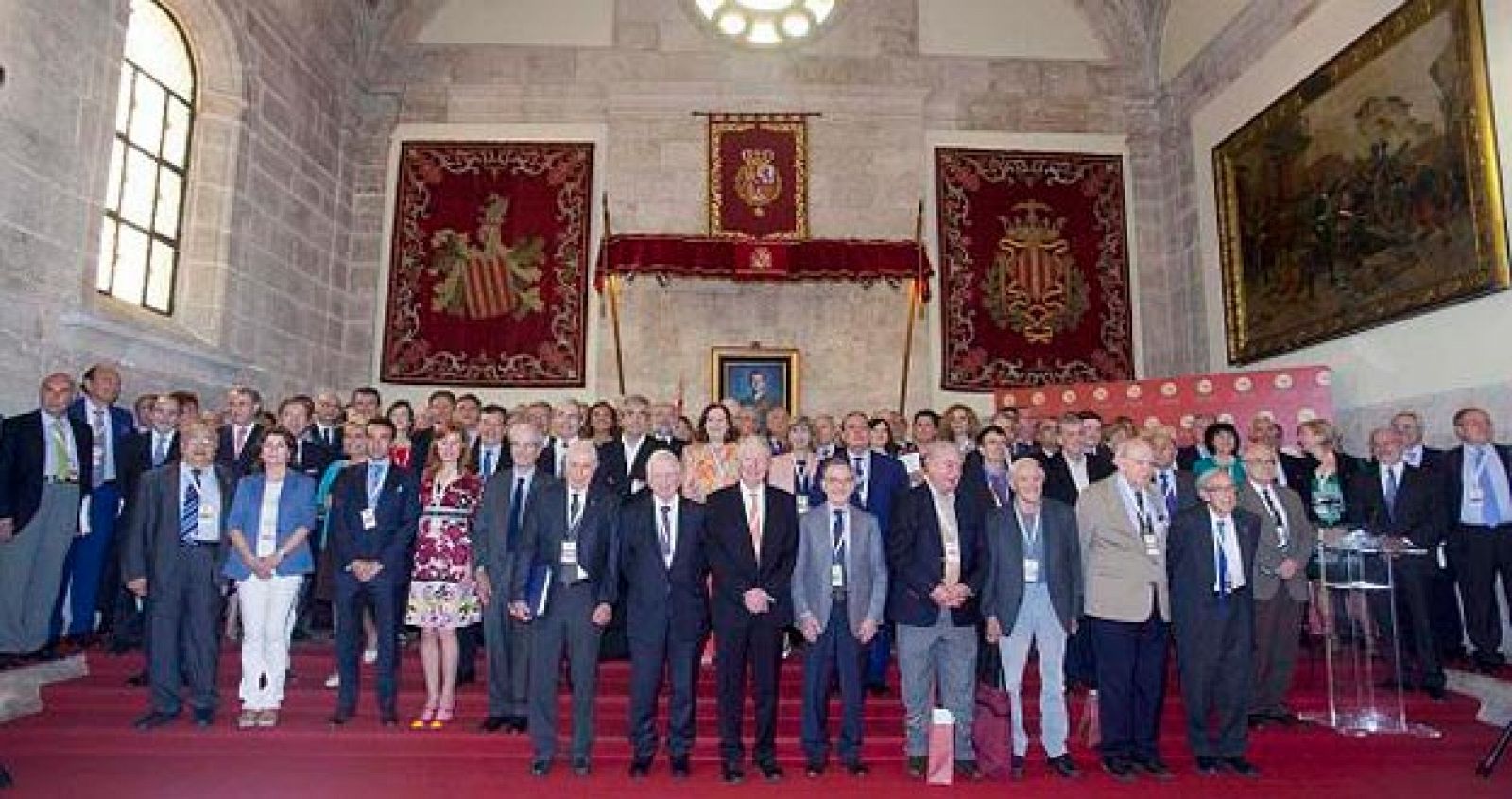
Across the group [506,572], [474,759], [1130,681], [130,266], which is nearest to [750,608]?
[506,572]

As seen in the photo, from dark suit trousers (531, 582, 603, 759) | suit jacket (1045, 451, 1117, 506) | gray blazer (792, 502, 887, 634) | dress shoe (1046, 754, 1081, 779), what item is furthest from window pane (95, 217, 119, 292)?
dress shoe (1046, 754, 1081, 779)

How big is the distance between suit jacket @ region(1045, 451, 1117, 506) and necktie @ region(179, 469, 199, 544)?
179 inches

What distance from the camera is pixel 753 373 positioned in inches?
398

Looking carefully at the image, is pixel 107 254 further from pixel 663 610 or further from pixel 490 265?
pixel 663 610

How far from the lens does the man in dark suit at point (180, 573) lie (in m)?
4.64

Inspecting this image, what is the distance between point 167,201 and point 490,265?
3034 mm

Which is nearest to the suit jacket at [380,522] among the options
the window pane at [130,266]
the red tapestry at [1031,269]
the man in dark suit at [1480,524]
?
the window pane at [130,266]

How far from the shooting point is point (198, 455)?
4.85 metres

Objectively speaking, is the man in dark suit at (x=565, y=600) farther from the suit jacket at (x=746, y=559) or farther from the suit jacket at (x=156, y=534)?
the suit jacket at (x=156, y=534)

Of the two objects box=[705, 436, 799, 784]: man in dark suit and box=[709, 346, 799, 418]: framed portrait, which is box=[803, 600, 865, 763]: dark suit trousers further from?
box=[709, 346, 799, 418]: framed portrait

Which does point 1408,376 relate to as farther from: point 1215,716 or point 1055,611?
point 1055,611

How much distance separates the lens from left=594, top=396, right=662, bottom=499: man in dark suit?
557 centimetres

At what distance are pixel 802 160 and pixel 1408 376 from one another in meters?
5.94

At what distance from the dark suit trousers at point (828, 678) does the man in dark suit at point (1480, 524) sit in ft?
12.6
